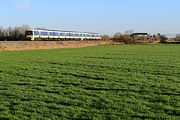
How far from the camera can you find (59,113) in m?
7.49

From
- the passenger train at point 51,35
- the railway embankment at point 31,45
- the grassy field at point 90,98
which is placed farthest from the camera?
the passenger train at point 51,35

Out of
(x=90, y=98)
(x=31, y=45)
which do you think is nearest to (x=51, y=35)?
(x=31, y=45)

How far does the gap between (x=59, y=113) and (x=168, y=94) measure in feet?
11.2

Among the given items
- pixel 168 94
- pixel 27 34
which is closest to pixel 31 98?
pixel 168 94

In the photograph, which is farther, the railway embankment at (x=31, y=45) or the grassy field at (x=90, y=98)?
the railway embankment at (x=31, y=45)

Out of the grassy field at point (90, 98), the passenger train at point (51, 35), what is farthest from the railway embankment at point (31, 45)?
the grassy field at point (90, 98)

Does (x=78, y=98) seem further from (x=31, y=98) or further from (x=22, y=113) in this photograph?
(x=22, y=113)

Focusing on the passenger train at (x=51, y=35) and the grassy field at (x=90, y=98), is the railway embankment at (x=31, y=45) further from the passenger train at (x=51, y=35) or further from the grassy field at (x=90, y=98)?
the grassy field at (x=90, y=98)

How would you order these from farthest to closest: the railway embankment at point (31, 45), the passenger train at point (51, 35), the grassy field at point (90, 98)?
the passenger train at point (51, 35), the railway embankment at point (31, 45), the grassy field at point (90, 98)

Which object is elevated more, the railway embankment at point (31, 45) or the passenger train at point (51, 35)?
the passenger train at point (51, 35)

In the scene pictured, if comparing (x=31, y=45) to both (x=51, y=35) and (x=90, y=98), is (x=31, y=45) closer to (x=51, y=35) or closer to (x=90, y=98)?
(x=51, y=35)

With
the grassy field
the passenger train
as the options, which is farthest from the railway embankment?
the grassy field

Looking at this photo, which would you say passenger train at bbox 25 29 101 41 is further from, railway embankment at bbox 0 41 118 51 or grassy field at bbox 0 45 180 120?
grassy field at bbox 0 45 180 120

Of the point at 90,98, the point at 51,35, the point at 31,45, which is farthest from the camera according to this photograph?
the point at 51,35
